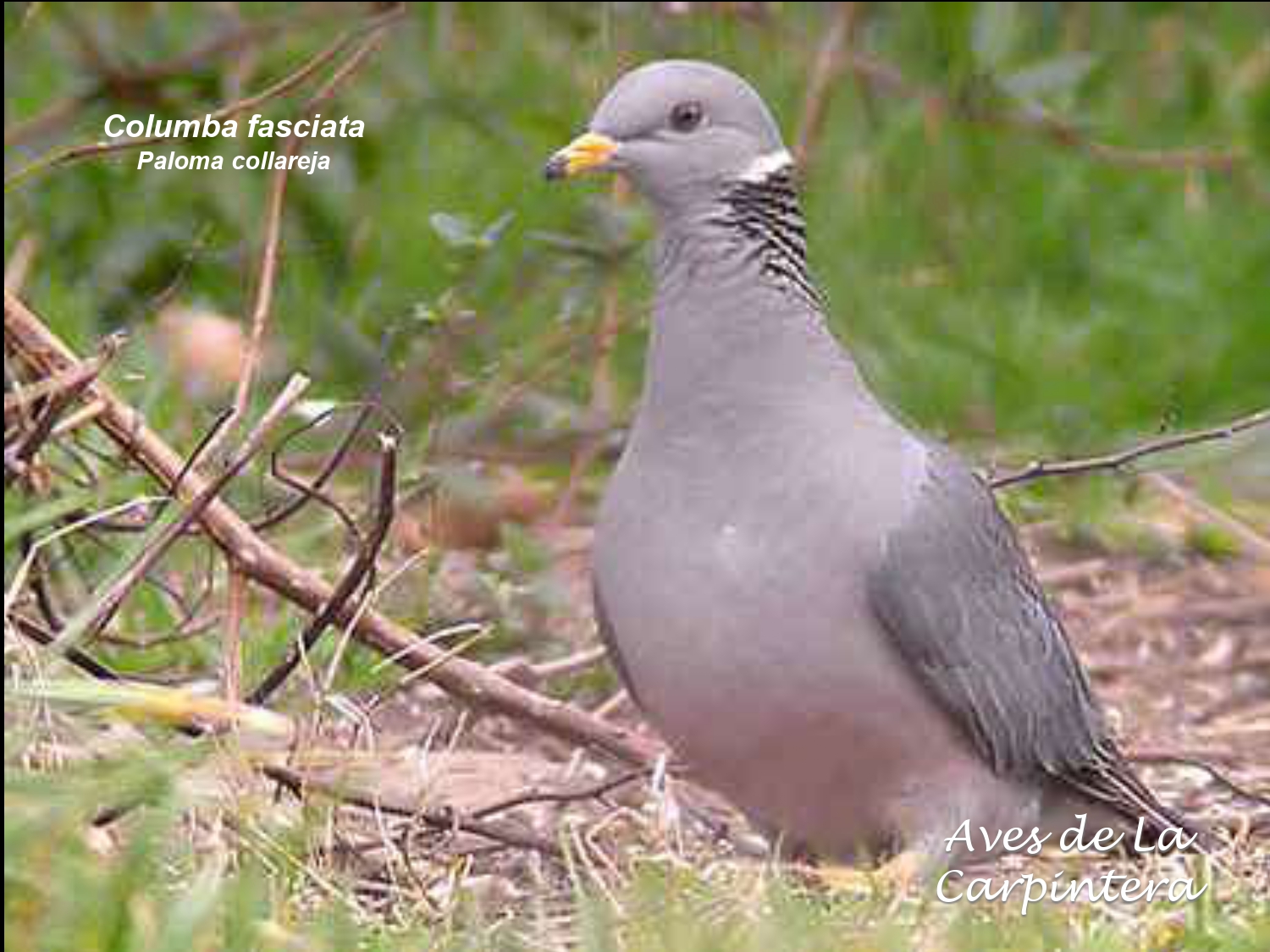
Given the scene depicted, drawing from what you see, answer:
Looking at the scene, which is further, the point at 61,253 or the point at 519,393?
the point at 61,253

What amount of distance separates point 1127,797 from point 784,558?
2.34 ft

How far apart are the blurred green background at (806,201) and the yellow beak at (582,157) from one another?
5.45ft

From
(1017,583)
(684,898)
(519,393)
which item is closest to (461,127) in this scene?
(519,393)

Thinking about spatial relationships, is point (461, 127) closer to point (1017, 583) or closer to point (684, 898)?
point (1017, 583)

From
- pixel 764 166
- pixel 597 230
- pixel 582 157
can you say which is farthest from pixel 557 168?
pixel 597 230

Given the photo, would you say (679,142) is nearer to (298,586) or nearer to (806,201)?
(298,586)

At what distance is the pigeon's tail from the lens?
454 centimetres

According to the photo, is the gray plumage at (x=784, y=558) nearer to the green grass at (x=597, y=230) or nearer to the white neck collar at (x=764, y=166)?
the white neck collar at (x=764, y=166)

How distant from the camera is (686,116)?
4.35 meters

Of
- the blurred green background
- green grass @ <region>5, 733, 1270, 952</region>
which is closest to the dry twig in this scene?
green grass @ <region>5, 733, 1270, 952</region>

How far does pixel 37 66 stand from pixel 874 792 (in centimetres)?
346

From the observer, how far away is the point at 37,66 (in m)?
7.18

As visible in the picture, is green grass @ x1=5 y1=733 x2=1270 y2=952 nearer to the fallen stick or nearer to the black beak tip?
the fallen stick

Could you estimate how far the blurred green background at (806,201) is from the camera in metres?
6.50
